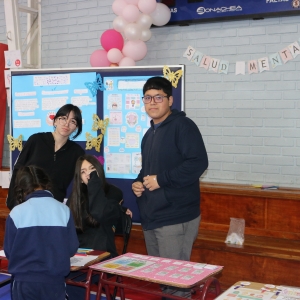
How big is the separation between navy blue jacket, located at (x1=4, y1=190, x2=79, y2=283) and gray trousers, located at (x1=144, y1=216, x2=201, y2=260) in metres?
0.64

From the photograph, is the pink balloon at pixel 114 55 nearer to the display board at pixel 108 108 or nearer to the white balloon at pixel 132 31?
the white balloon at pixel 132 31

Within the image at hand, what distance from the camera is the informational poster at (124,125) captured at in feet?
12.6

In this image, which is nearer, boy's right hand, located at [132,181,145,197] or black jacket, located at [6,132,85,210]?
boy's right hand, located at [132,181,145,197]

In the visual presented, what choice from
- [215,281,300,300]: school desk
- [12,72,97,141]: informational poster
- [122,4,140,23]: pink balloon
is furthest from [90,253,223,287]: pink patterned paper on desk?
[122,4,140,23]: pink balloon

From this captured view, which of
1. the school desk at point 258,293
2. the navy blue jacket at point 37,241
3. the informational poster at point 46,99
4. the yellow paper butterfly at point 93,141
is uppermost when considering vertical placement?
the informational poster at point 46,99

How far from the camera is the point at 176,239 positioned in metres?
2.77

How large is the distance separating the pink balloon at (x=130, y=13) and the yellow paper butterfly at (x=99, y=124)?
0.84m

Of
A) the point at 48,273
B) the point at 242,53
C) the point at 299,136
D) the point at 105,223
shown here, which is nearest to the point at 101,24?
the point at 242,53

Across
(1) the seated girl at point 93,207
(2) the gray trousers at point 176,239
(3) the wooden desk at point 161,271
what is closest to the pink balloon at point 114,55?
(1) the seated girl at point 93,207

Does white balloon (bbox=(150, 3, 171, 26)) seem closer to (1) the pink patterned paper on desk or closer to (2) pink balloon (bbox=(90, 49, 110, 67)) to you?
(2) pink balloon (bbox=(90, 49, 110, 67))

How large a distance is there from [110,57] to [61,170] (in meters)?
1.28

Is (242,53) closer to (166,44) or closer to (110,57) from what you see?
(166,44)

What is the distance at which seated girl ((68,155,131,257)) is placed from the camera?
294 centimetres

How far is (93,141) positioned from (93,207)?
1091mm
